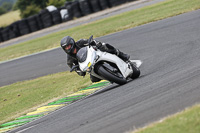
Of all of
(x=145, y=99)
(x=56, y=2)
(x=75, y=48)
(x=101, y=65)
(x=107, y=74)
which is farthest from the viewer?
(x=56, y=2)

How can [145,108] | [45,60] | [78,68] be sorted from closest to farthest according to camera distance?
[145,108], [78,68], [45,60]

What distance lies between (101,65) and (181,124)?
13.3 ft

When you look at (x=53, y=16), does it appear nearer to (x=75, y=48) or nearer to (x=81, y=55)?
(x=75, y=48)

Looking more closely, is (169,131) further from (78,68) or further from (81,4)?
(81,4)

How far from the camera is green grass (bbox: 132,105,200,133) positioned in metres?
4.63

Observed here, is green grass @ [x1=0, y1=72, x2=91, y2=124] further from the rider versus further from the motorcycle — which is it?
the motorcycle

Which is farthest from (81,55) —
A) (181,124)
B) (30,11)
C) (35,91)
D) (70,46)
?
(30,11)

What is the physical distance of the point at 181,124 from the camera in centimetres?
481

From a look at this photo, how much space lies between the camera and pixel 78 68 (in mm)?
9234

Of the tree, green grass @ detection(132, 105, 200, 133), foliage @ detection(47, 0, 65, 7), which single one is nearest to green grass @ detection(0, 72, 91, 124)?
green grass @ detection(132, 105, 200, 133)

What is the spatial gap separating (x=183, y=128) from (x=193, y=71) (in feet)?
11.0

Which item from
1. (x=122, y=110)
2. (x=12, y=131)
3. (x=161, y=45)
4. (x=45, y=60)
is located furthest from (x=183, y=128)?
(x=45, y=60)

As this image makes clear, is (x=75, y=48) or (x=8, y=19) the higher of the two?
(x=75, y=48)

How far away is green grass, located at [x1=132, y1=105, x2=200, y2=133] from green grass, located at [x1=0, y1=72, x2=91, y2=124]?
5.82 metres
